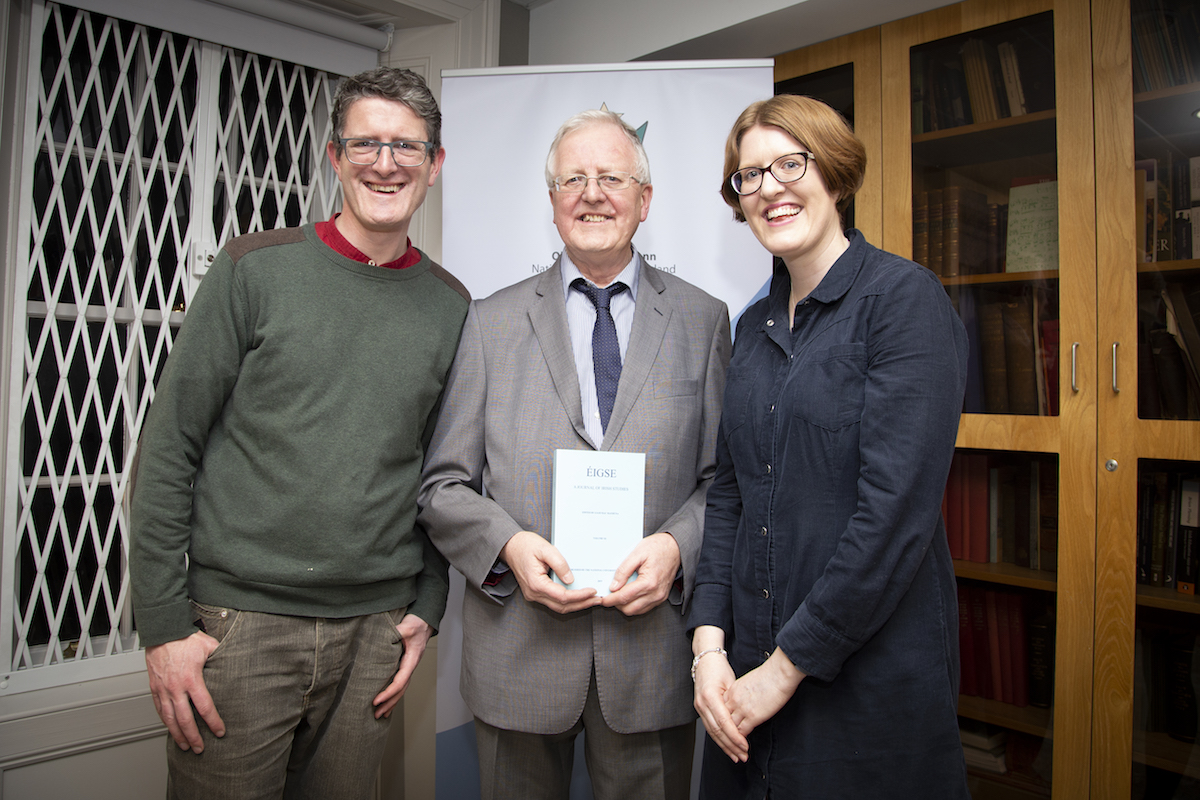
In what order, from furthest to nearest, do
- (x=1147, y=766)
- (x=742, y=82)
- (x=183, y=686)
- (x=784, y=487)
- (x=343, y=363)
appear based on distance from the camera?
(x=742, y=82)
(x=1147, y=766)
(x=343, y=363)
(x=183, y=686)
(x=784, y=487)

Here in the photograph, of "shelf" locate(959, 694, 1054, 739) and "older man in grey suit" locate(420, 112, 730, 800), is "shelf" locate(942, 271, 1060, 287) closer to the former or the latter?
"older man in grey suit" locate(420, 112, 730, 800)

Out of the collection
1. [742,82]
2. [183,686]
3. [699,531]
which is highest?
[742,82]

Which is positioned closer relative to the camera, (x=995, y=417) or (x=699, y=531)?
(x=699, y=531)

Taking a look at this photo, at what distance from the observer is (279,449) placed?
1354 millimetres

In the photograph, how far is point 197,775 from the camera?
4.30 ft

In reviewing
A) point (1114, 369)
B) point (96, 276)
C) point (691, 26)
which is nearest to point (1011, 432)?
point (1114, 369)

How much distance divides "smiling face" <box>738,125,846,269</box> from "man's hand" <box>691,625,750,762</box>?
26.4 inches

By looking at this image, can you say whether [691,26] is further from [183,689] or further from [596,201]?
[183,689]

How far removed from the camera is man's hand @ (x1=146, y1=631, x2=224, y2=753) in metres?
1.27

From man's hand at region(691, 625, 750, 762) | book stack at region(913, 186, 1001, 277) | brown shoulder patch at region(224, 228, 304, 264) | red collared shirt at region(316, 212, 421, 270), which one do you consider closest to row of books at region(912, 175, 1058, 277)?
book stack at region(913, 186, 1001, 277)

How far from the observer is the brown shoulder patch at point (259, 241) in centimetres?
140

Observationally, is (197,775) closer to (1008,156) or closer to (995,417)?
(995,417)

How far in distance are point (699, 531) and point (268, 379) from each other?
0.91 metres

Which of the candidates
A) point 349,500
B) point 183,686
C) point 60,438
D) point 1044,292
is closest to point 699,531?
point 349,500
